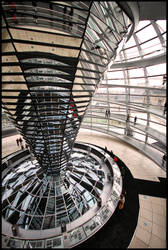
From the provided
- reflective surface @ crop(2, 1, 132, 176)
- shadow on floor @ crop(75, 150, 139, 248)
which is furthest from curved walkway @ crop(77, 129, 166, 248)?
reflective surface @ crop(2, 1, 132, 176)

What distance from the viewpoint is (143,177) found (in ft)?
30.0

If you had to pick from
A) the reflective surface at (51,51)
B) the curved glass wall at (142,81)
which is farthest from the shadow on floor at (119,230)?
the curved glass wall at (142,81)

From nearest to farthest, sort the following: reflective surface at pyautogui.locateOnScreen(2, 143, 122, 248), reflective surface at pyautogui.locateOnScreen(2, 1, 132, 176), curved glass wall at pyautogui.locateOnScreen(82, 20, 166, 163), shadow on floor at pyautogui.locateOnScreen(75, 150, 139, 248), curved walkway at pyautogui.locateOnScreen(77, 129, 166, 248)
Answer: reflective surface at pyautogui.locateOnScreen(2, 1, 132, 176) → shadow on floor at pyautogui.locateOnScreen(75, 150, 139, 248) → curved walkway at pyautogui.locateOnScreen(77, 129, 166, 248) → reflective surface at pyautogui.locateOnScreen(2, 143, 122, 248) → curved glass wall at pyautogui.locateOnScreen(82, 20, 166, 163)

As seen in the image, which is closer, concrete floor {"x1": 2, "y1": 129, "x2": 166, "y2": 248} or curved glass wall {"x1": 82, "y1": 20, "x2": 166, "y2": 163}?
concrete floor {"x1": 2, "y1": 129, "x2": 166, "y2": 248}

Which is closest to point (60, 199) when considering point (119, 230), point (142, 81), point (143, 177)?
point (119, 230)

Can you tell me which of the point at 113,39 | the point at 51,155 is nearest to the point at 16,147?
the point at 51,155

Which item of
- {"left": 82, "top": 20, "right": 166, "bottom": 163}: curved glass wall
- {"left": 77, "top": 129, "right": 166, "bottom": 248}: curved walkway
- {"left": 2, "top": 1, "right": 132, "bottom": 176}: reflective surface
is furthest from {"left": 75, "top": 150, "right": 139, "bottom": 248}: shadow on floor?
{"left": 82, "top": 20, "right": 166, "bottom": 163}: curved glass wall

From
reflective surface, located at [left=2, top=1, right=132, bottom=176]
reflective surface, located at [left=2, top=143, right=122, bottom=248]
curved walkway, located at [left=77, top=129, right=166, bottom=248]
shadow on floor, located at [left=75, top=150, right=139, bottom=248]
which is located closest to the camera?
reflective surface, located at [left=2, top=1, right=132, bottom=176]

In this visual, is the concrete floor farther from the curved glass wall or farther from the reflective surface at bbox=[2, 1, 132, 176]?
the reflective surface at bbox=[2, 1, 132, 176]

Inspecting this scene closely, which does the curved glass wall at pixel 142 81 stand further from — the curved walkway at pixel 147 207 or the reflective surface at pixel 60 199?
the reflective surface at pixel 60 199

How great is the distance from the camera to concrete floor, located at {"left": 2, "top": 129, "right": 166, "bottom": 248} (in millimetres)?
5457

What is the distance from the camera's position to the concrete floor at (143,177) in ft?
17.9

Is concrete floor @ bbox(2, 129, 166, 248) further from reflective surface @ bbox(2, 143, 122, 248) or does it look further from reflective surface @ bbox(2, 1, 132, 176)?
reflective surface @ bbox(2, 1, 132, 176)

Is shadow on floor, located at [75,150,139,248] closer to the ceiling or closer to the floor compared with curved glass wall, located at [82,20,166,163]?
closer to the floor
